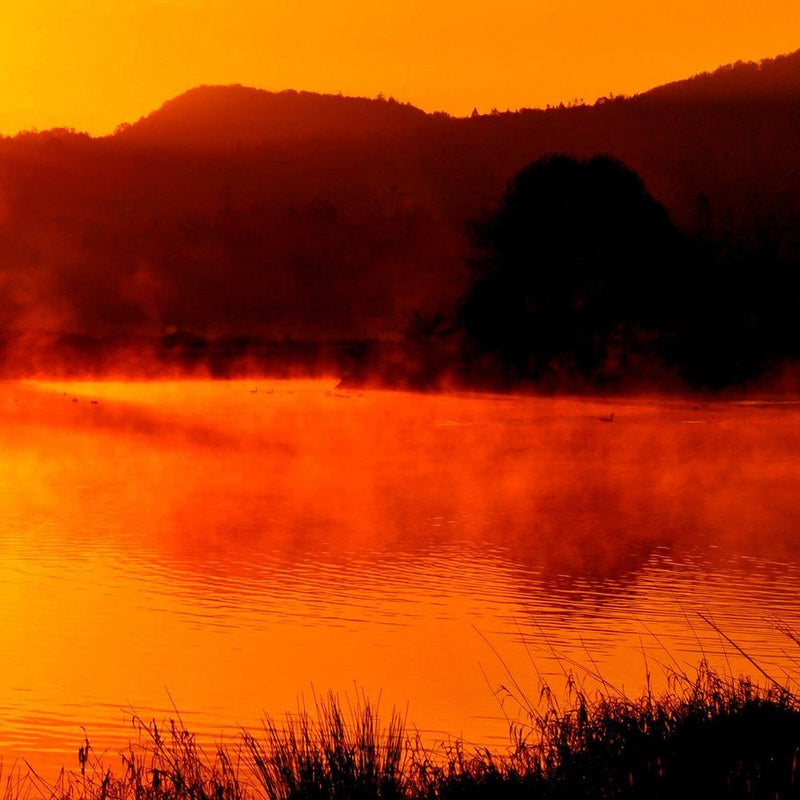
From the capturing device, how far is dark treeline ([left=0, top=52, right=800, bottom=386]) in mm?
45756

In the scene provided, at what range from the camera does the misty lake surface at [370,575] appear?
8336 millimetres

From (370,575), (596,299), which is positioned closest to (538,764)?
(370,575)

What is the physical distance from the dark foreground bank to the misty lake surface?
0.67 metres

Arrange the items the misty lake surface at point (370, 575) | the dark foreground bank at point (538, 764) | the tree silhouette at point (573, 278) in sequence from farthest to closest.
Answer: the tree silhouette at point (573, 278) < the misty lake surface at point (370, 575) < the dark foreground bank at point (538, 764)

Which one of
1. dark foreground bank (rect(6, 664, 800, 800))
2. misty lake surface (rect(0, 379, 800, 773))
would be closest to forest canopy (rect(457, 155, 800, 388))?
misty lake surface (rect(0, 379, 800, 773))

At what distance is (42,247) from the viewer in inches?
3051

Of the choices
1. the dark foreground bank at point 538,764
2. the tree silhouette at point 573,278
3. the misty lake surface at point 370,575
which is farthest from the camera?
the tree silhouette at point 573,278

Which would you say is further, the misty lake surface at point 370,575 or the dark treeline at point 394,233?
the dark treeline at point 394,233

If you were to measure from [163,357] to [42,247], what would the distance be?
22976mm

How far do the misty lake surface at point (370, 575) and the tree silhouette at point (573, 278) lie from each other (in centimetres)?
1769

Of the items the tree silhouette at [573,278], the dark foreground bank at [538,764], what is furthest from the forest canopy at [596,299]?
the dark foreground bank at [538,764]

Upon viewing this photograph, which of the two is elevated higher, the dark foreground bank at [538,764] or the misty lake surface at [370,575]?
the dark foreground bank at [538,764]

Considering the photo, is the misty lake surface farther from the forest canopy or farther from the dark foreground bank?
the forest canopy

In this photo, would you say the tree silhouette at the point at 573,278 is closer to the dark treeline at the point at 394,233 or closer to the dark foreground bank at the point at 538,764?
the dark treeline at the point at 394,233
